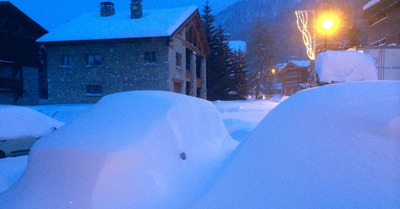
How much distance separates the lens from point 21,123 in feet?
18.5

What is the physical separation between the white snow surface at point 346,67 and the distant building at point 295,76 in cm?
2727

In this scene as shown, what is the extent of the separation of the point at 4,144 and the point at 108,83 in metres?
13.2

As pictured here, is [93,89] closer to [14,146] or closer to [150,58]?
[150,58]

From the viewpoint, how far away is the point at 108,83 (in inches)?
704

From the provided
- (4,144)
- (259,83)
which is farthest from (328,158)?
(259,83)

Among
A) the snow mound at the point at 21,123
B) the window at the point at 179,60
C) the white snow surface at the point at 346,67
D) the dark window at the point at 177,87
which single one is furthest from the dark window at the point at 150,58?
the snow mound at the point at 21,123

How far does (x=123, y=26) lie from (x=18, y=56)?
848cm

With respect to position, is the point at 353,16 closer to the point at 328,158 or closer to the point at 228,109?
the point at 228,109

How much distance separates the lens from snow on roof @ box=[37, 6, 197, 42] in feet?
55.2

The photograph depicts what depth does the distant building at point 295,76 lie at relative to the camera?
119 feet

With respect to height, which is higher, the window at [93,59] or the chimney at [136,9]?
the chimney at [136,9]

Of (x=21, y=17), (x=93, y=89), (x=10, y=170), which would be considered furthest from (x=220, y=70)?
(x=10, y=170)

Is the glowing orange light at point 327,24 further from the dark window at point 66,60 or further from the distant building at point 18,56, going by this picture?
the distant building at point 18,56

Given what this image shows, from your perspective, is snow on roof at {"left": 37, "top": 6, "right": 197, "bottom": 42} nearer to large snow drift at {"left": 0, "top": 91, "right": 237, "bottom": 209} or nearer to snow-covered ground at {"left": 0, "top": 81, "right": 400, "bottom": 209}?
large snow drift at {"left": 0, "top": 91, "right": 237, "bottom": 209}
